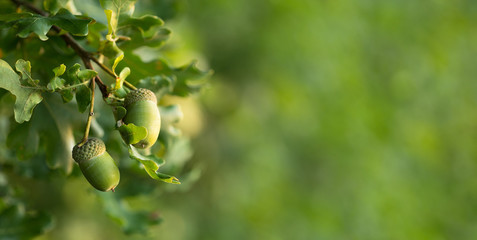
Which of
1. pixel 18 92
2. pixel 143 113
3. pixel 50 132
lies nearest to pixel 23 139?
pixel 50 132

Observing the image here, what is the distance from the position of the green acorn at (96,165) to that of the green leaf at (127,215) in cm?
38

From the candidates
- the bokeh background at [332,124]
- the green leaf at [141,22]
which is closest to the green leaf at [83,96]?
the green leaf at [141,22]

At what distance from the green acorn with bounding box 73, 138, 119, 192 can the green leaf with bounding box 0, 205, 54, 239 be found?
42 centimetres

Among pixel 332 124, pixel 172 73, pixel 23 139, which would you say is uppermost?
pixel 172 73

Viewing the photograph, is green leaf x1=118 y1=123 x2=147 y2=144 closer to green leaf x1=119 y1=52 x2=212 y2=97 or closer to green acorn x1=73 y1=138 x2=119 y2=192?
green acorn x1=73 y1=138 x2=119 y2=192

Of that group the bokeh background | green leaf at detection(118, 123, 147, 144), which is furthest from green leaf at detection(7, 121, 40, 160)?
the bokeh background

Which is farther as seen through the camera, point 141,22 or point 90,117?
point 141,22

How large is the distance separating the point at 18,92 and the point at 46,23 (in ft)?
0.31

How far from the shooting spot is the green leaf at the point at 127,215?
1.01 meters

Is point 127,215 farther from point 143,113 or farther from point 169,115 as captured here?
point 143,113

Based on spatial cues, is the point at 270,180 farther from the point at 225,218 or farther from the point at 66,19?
the point at 66,19

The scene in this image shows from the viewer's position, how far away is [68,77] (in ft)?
2.10

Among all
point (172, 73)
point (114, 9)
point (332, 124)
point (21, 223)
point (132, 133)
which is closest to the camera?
point (132, 133)

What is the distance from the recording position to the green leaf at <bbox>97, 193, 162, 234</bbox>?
1.01 meters
